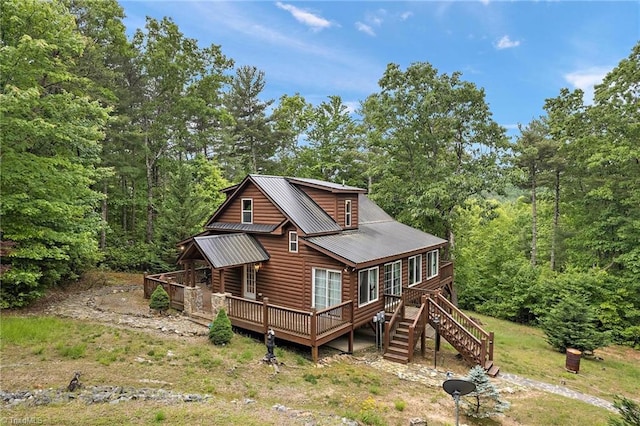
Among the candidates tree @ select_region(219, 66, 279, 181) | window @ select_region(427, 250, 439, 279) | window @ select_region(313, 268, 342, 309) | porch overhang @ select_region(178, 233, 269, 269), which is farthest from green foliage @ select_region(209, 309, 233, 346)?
tree @ select_region(219, 66, 279, 181)

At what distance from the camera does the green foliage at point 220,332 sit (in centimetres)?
1113

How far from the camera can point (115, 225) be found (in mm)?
28281

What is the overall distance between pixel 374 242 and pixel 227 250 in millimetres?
6137

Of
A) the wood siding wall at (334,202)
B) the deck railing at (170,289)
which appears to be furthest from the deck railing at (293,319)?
the wood siding wall at (334,202)

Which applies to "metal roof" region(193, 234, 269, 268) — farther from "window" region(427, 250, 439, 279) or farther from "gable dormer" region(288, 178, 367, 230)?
"window" region(427, 250, 439, 279)

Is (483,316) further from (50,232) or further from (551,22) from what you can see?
(50,232)

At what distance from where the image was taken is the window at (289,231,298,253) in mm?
13977

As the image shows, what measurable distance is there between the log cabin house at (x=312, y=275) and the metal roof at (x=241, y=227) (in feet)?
0.19

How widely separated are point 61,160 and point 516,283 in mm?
25073

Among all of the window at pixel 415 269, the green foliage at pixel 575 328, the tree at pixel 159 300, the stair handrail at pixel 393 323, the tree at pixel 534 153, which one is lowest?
the green foliage at pixel 575 328

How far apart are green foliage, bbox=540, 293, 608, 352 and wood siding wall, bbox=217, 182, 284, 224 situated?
13048mm

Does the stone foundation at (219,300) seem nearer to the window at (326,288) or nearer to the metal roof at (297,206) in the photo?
the window at (326,288)

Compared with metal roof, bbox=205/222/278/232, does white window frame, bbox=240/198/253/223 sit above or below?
above

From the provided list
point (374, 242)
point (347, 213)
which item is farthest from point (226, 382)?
point (347, 213)
